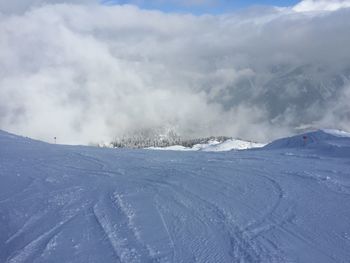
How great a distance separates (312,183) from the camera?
12750mm

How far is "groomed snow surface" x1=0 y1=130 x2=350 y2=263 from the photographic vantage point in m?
8.09

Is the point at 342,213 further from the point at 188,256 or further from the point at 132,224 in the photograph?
the point at 132,224

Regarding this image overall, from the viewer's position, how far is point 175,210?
10.4 meters

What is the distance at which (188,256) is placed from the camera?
783 centimetres

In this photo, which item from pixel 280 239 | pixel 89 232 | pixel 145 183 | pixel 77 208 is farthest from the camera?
pixel 145 183

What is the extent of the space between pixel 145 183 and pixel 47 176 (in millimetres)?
3364

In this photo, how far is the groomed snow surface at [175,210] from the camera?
8.09 metres

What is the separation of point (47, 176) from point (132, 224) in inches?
223

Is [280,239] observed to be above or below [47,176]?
below

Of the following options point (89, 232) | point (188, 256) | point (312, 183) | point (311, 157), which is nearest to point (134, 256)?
point (188, 256)

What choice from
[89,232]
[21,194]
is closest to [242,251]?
[89,232]

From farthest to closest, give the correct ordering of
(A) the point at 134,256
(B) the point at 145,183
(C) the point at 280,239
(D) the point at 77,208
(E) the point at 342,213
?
(B) the point at 145,183 < (D) the point at 77,208 < (E) the point at 342,213 < (C) the point at 280,239 < (A) the point at 134,256

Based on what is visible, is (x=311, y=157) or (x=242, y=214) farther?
(x=311, y=157)

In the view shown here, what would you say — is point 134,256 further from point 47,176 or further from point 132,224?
point 47,176
